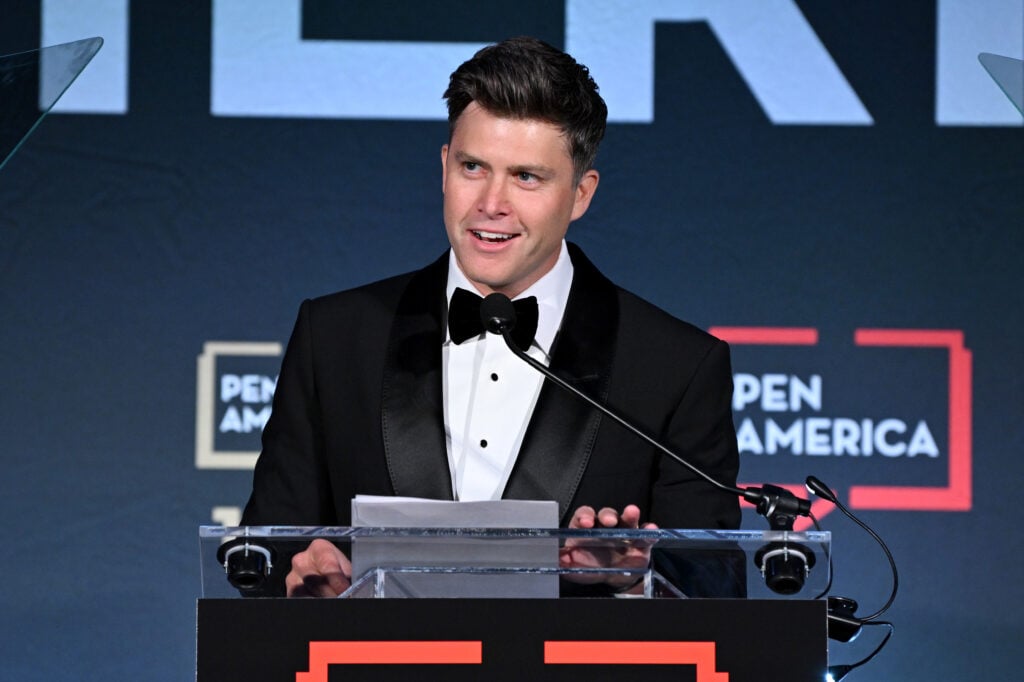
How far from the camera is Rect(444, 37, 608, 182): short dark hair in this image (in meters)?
1.88

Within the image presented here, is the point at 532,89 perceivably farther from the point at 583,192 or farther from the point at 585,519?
the point at 585,519

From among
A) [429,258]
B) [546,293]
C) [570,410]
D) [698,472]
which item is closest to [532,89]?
[546,293]

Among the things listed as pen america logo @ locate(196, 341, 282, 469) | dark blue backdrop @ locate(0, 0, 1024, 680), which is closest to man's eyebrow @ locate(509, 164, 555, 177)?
dark blue backdrop @ locate(0, 0, 1024, 680)

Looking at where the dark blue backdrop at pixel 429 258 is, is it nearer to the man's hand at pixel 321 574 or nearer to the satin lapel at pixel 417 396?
the satin lapel at pixel 417 396

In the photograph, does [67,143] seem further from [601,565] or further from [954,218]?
[601,565]

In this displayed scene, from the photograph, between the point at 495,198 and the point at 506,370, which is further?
the point at 506,370

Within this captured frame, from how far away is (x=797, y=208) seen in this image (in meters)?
3.02

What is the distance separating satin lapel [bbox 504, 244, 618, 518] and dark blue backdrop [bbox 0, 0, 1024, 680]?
968 mm

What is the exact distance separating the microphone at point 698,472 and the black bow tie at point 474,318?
1.28ft

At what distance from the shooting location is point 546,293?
2.09m

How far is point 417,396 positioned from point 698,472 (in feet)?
2.00

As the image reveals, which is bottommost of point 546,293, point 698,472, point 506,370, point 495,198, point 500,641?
point 500,641

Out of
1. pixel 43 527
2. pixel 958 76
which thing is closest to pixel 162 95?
pixel 43 527

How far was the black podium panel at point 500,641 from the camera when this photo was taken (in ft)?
3.84
